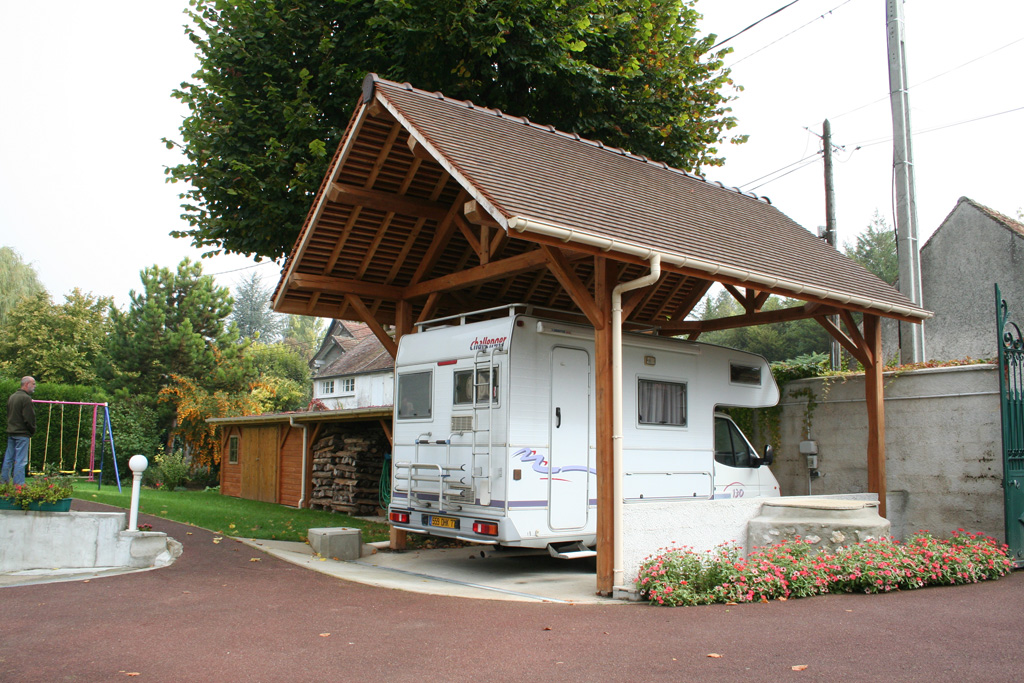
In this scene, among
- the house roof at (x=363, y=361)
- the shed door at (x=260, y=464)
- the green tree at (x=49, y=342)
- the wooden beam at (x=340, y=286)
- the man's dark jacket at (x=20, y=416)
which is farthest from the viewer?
the house roof at (x=363, y=361)

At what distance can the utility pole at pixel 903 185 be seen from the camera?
12.7m

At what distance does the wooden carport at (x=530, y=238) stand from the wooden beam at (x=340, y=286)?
2cm

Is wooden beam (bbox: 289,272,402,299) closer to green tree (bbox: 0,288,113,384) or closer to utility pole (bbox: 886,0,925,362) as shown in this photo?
utility pole (bbox: 886,0,925,362)

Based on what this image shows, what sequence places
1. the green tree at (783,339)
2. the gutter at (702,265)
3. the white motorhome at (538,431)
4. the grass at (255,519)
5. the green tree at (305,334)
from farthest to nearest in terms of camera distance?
the green tree at (305,334) < the green tree at (783,339) < the grass at (255,519) < the white motorhome at (538,431) < the gutter at (702,265)

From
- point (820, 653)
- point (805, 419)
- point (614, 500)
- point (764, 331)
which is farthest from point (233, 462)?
point (764, 331)

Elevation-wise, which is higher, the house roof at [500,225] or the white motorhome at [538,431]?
the house roof at [500,225]

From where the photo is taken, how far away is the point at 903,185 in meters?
12.9

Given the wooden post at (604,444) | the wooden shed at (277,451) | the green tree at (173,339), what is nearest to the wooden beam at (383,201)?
the wooden post at (604,444)

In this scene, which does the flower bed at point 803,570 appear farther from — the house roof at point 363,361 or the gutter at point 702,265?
the house roof at point 363,361

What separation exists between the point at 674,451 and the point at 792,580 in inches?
97.7

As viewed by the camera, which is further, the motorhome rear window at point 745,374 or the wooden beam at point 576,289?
the motorhome rear window at point 745,374

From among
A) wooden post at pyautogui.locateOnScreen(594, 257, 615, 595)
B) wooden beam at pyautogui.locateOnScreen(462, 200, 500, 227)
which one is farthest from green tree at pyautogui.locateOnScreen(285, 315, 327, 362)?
wooden post at pyautogui.locateOnScreen(594, 257, 615, 595)

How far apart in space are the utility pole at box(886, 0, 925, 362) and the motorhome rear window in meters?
3.13

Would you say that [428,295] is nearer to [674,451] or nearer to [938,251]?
[674,451]
